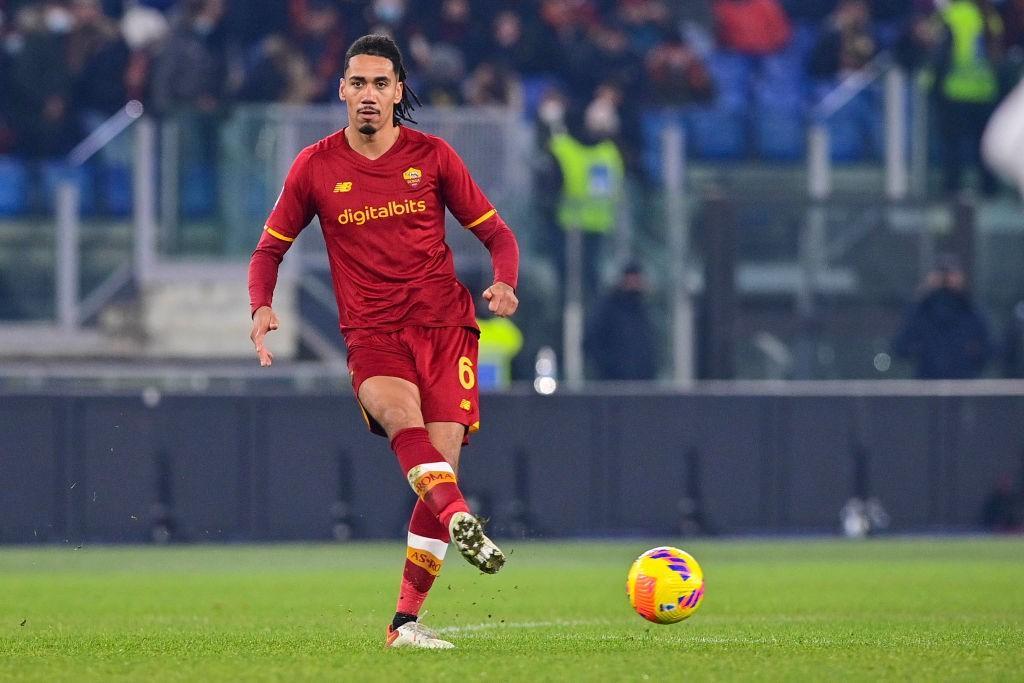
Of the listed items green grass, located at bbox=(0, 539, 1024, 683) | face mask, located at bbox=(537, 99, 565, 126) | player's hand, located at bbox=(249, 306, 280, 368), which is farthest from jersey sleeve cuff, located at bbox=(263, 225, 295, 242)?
face mask, located at bbox=(537, 99, 565, 126)

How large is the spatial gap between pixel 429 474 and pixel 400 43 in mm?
13746

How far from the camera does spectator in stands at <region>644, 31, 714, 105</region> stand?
20.6 meters

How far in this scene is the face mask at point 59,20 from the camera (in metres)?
20.0

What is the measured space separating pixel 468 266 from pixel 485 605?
7613 millimetres

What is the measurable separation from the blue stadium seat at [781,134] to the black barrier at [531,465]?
2.73 meters

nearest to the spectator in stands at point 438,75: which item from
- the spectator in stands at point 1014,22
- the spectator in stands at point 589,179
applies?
the spectator in stands at point 589,179

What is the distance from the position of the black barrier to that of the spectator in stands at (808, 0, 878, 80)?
4794 mm

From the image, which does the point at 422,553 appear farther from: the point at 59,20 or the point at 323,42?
the point at 59,20

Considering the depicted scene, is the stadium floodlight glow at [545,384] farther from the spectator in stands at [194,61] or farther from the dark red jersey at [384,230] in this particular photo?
the dark red jersey at [384,230]

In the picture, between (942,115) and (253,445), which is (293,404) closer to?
(253,445)

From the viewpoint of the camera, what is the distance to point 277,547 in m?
16.8

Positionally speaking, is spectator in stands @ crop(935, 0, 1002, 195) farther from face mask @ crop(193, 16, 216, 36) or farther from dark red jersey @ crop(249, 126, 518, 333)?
dark red jersey @ crop(249, 126, 518, 333)

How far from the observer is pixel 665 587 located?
7.83 meters

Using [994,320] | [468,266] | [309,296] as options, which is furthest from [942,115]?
[309,296]
